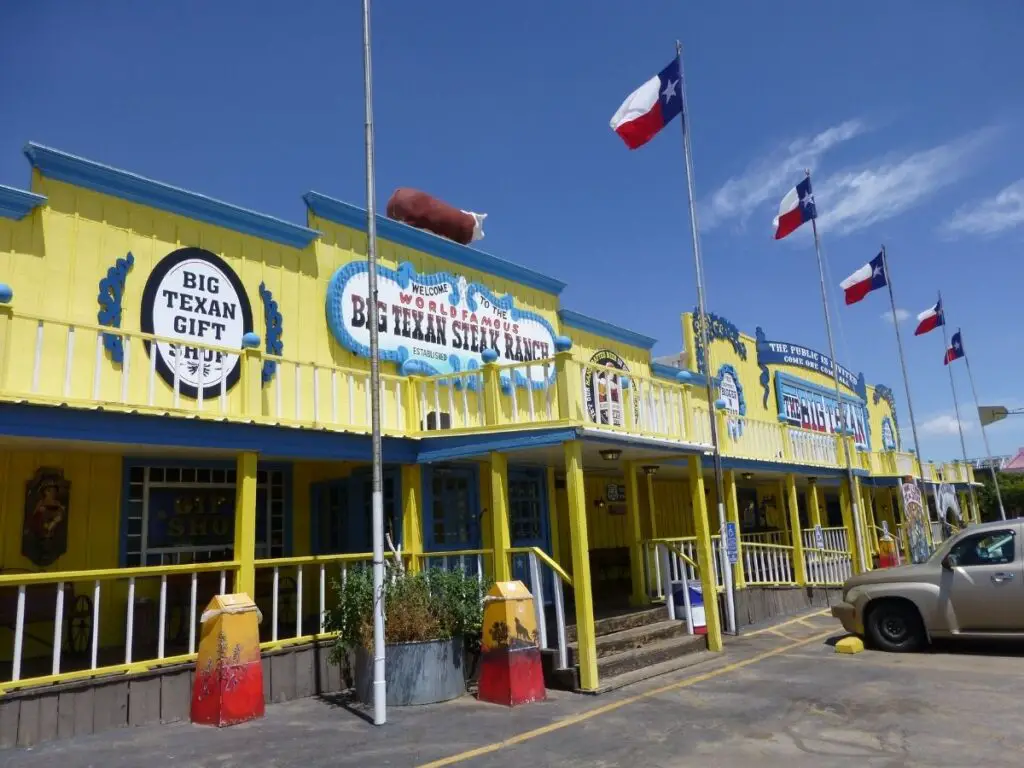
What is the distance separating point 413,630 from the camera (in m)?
7.95

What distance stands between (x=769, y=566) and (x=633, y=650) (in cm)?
679

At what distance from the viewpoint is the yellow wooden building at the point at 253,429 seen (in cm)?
789

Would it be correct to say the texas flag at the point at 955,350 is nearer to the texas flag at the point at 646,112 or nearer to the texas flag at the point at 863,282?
the texas flag at the point at 863,282

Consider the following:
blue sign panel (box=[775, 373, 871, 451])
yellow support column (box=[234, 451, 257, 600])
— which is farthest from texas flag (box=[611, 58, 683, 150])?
blue sign panel (box=[775, 373, 871, 451])

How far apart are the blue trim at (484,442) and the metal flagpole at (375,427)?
5.86 ft

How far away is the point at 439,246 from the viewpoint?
13.0 metres

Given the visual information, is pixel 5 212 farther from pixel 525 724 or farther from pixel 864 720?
pixel 864 720

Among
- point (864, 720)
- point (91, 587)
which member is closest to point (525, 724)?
point (864, 720)

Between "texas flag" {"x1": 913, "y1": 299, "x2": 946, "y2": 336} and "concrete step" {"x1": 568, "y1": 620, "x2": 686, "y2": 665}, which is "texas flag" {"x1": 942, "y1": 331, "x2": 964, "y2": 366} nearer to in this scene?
"texas flag" {"x1": 913, "y1": 299, "x2": 946, "y2": 336}

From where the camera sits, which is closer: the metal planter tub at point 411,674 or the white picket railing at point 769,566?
the metal planter tub at point 411,674

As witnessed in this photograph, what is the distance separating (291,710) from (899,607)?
7.64m

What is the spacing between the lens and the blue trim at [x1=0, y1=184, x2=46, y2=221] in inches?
320

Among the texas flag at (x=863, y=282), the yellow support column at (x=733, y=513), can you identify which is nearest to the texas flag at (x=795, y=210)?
the texas flag at (x=863, y=282)

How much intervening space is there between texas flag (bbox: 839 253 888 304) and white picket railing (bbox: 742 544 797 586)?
9046mm
